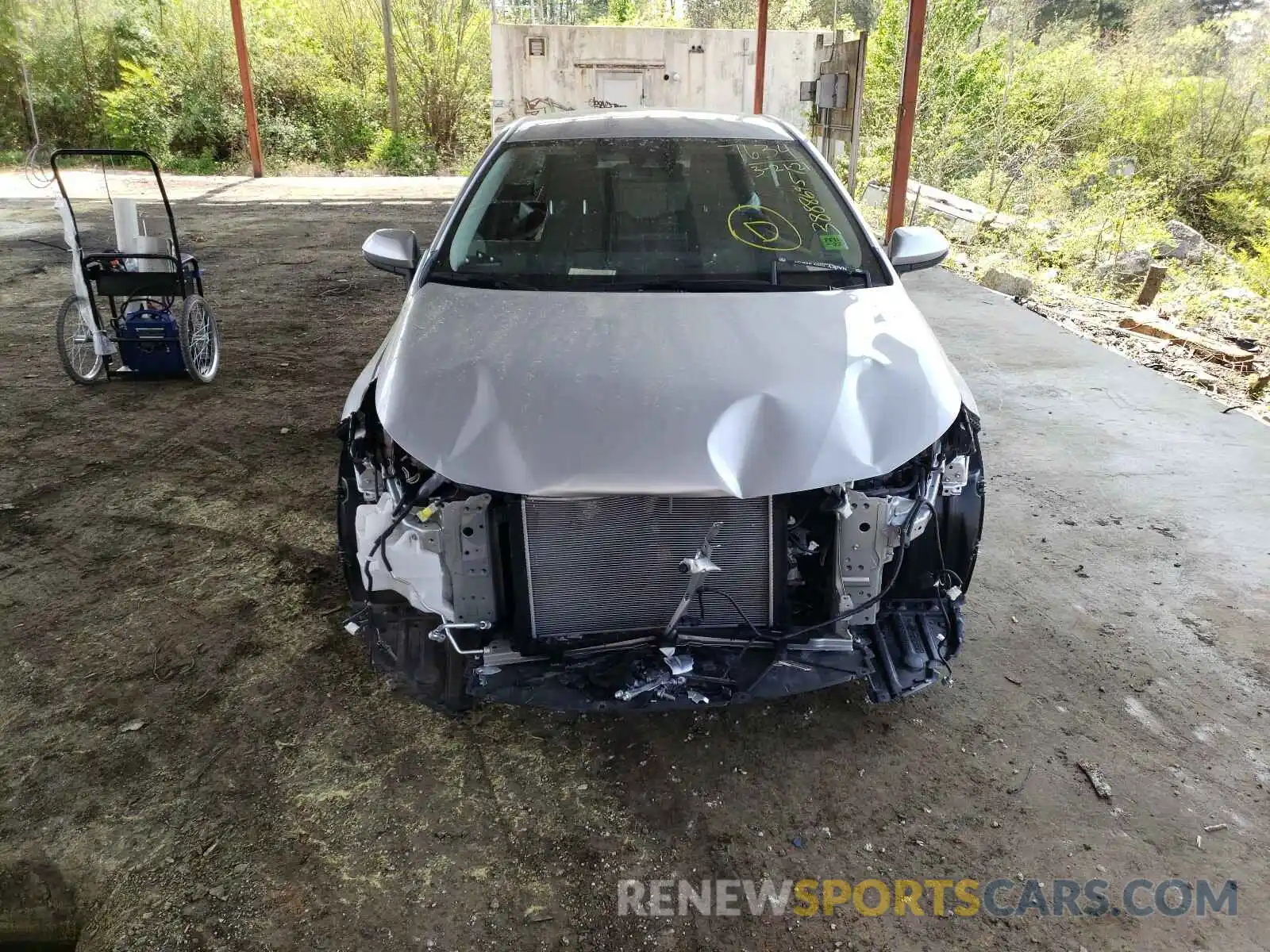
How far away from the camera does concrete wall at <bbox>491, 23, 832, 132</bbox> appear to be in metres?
17.6

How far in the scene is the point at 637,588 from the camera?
2.32 m

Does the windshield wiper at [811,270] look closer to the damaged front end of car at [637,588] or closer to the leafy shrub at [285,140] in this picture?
the damaged front end of car at [637,588]

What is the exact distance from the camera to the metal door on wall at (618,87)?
17969 mm

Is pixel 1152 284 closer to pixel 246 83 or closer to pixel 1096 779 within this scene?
pixel 1096 779

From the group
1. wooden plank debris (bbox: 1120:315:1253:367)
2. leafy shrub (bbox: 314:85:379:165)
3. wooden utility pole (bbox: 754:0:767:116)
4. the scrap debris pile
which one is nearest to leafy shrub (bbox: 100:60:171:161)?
leafy shrub (bbox: 314:85:379:165)

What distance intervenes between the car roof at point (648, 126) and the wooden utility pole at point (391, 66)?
1708 centimetres

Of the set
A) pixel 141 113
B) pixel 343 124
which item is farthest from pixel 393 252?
pixel 343 124

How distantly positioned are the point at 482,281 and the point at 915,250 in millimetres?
1659

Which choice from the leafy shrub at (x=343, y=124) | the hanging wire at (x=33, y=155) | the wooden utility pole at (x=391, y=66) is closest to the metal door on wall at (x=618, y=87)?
the wooden utility pole at (x=391, y=66)

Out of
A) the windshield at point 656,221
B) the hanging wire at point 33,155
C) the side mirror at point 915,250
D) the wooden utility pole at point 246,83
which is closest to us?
the windshield at point 656,221

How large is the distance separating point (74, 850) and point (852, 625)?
206 centimetres

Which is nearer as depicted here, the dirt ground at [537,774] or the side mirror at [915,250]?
the dirt ground at [537,774]

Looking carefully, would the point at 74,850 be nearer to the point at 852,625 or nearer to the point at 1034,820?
the point at 852,625

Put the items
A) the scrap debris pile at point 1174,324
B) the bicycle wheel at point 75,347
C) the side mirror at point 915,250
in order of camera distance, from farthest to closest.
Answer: the scrap debris pile at point 1174,324 < the bicycle wheel at point 75,347 < the side mirror at point 915,250
